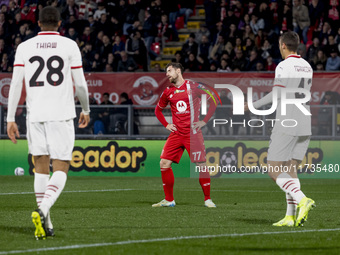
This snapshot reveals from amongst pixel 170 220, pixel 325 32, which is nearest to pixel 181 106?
pixel 170 220

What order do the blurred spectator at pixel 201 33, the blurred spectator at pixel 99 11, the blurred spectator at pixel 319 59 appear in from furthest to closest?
the blurred spectator at pixel 99 11 → the blurred spectator at pixel 201 33 → the blurred spectator at pixel 319 59

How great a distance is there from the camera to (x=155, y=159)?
19938mm

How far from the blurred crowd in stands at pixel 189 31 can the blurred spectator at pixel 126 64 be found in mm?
14

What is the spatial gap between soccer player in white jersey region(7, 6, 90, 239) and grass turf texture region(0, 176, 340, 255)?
27.6 inches

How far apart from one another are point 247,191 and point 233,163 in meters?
3.92

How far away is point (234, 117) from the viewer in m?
19.5

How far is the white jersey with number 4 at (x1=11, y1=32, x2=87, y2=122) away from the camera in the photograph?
25.9ft

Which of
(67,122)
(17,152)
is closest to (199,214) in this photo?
(67,122)

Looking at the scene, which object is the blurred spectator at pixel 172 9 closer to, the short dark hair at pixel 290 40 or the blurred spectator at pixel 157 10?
the blurred spectator at pixel 157 10

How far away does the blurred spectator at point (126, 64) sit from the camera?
22766mm

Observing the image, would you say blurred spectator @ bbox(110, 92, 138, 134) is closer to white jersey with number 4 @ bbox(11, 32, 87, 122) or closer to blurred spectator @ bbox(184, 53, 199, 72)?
blurred spectator @ bbox(184, 53, 199, 72)

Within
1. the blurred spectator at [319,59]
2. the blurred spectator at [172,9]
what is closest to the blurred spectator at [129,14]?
the blurred spectator at [172,9]

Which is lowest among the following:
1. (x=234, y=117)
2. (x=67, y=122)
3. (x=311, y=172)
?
(x=311, y=172)

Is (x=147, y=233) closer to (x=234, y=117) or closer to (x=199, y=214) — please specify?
(x=199, y=214)
